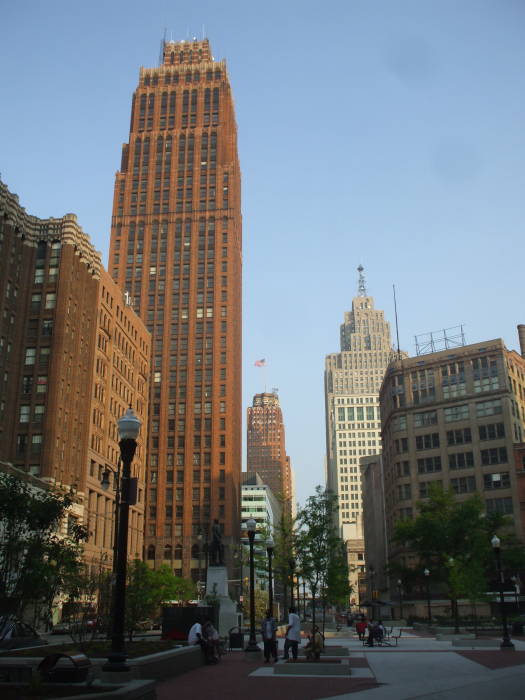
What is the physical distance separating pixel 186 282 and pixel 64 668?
392ft

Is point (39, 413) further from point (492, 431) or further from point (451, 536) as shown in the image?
point (492, 431)

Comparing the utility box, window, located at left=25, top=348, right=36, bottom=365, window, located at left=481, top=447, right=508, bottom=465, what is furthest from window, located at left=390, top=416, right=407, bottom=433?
the utility box

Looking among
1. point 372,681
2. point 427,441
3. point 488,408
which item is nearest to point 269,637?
point 372,681

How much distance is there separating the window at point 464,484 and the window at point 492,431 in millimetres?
6056

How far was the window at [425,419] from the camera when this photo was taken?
101375 millimetres

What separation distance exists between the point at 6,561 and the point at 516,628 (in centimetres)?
3415

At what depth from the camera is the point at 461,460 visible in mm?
96500

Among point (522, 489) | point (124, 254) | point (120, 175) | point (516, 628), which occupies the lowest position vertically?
point (516, 628)

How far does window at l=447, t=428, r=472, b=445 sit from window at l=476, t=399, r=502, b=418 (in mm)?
2971

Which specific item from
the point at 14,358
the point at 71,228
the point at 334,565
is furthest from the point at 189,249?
the point at 334,565

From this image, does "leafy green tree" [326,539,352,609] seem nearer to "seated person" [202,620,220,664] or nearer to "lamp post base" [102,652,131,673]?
"seated person" [202,620,220,664]

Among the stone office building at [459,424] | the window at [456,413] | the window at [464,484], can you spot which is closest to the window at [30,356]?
the stone office building at [459,424]

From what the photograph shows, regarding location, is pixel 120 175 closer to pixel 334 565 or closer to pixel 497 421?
pixel 497 421

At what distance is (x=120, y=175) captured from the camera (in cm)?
14038
